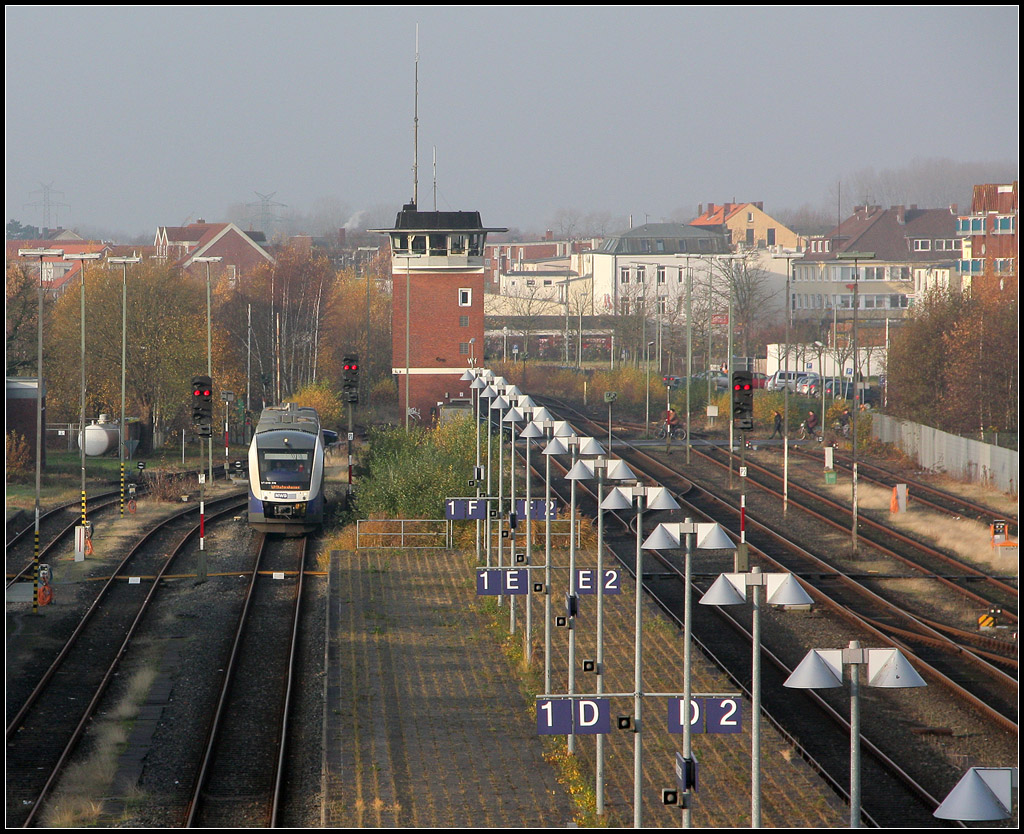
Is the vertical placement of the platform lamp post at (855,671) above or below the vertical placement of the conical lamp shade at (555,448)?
below

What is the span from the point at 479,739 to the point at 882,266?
305ft

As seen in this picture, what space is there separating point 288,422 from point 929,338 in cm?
2363

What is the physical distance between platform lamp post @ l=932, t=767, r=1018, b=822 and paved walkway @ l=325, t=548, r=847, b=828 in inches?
216

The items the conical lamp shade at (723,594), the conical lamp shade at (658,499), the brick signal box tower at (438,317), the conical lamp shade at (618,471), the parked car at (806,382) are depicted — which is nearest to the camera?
the conical lamp shade at (723,594)

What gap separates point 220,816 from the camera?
41.8ft

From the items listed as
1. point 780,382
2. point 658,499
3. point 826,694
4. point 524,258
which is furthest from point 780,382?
point 524,258

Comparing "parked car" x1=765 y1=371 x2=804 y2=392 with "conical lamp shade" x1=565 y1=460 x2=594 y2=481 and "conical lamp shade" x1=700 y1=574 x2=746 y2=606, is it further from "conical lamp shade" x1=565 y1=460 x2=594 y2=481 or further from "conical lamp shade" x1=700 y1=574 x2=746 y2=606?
"conical lamp shade" x1=700 y1=574 x2=746 y2=606

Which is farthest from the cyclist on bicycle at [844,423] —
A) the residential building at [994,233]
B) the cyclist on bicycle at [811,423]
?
the residential building at [994,233]

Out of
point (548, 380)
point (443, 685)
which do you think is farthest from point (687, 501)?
point (548, 380)

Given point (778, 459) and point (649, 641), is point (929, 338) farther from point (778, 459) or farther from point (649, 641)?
point (649, 641)

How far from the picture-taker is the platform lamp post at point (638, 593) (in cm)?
1131

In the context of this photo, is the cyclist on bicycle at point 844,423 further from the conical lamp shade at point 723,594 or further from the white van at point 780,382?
the conical lamp shade at point 723,594

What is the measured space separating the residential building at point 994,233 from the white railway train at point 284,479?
39.6 m

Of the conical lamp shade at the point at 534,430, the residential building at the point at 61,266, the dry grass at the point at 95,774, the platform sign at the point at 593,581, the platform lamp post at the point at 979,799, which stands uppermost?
the residential building at the point at 61,266
